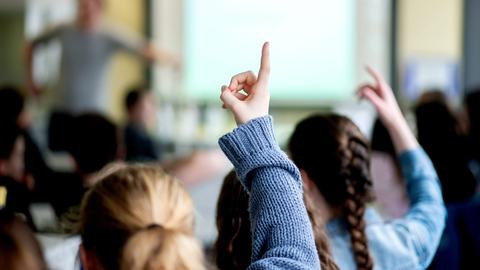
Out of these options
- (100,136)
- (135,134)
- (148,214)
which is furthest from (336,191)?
(135,134)

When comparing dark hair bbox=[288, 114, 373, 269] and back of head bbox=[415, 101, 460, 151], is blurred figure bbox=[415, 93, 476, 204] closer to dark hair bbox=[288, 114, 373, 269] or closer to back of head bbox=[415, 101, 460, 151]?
back of head bbox=[415, 101, 460, 151]

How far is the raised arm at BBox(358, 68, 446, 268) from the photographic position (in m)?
1.69

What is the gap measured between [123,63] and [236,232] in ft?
17.4

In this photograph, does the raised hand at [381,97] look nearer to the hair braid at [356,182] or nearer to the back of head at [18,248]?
the hair braid at [356,182]

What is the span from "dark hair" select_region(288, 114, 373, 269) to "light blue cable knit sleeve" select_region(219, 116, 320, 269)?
78 cm

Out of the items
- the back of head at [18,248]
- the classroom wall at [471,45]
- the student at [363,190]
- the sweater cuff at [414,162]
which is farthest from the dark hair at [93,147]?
the classroom wall at [471,45]

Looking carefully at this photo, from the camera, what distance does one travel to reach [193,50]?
6.59 metres

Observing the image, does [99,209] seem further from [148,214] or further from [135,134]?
[135,134]

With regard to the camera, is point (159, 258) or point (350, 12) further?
point (350, 12)

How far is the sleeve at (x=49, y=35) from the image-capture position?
16.3 feet

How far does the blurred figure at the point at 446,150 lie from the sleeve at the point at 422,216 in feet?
3.30

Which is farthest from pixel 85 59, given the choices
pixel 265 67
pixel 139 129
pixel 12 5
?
pixel 12 5

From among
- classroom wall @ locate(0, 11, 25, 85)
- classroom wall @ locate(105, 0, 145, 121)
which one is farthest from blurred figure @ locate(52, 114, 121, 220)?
classroom wall @ locate(0, 11, 25, 85)

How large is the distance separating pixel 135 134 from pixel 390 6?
2.74 m
